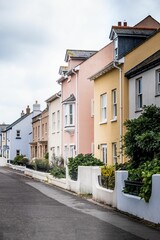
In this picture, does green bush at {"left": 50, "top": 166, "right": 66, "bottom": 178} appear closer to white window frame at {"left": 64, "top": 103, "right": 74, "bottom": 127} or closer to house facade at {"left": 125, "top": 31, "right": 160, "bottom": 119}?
house facade at {"left": 125, "top": 31, "right": 160, "bottom": 119}

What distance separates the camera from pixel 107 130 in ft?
101

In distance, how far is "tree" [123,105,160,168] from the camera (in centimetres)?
1949

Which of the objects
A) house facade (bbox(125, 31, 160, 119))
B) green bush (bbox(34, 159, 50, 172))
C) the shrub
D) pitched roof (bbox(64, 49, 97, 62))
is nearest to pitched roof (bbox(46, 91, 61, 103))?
pitched roof (bbox(64, 49, 97, 62))

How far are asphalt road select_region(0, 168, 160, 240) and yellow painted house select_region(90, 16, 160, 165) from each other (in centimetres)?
984

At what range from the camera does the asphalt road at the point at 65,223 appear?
36.1 feet

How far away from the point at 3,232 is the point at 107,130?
19.8m

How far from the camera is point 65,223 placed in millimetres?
13016

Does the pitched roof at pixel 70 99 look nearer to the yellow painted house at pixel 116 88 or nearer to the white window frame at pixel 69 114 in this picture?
the white window frame at pixel 69 114

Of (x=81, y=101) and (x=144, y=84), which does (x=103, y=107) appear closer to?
(x=81, y=101)

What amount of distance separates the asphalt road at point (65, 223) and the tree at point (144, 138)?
9.92 ft

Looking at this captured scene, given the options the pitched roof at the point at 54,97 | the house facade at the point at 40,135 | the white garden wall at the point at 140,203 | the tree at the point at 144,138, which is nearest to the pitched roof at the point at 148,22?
the pitched roof at the point at 54,97

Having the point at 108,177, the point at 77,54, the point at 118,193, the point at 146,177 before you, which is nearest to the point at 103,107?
the point at 77,54

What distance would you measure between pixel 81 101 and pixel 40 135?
2244 cm

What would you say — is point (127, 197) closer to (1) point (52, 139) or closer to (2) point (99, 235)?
(2) point (99, 235)
